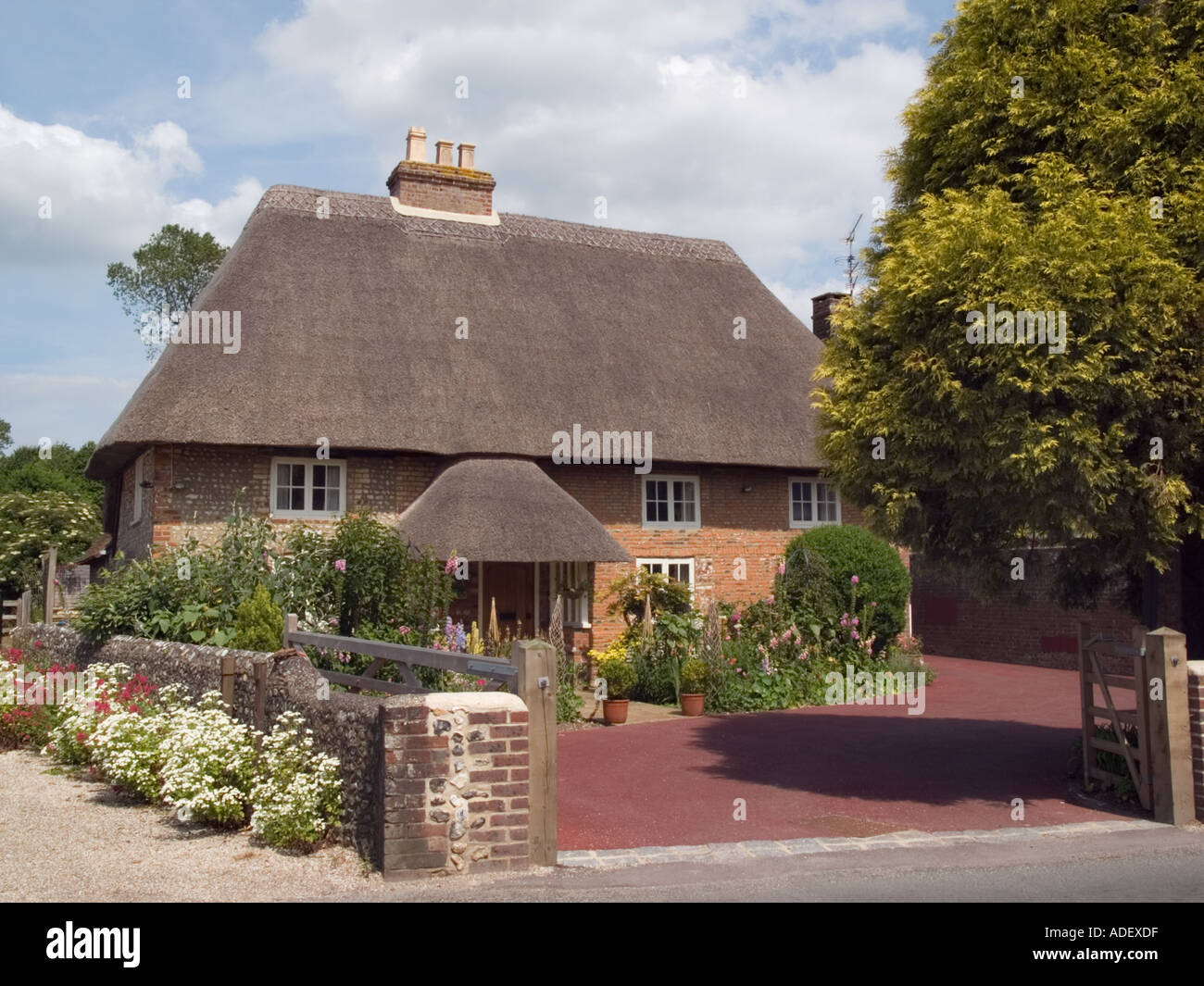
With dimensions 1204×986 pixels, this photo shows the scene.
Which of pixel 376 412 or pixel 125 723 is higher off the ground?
Answer: pixel 376 412

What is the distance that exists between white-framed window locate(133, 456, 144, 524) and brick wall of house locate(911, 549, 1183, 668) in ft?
46.8

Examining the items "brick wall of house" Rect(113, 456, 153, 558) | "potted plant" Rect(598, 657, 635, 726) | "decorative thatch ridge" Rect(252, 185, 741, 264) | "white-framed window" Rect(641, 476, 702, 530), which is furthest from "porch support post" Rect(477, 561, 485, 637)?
"decorative thatch ridge" Rect(252, 185, 741, 264)

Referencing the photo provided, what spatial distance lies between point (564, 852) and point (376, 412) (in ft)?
34.8

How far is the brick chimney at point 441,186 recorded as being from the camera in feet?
68.5

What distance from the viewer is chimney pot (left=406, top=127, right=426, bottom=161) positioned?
68.5 feet

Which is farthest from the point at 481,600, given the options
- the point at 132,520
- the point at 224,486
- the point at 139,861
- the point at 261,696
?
the point at 139,861

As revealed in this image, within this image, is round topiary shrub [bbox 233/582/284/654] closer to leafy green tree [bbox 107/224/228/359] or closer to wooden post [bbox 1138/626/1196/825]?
wooden post [bbox 1138/626/1196/825]

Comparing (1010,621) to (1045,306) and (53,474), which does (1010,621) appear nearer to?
(1045,306)

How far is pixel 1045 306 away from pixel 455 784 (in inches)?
220

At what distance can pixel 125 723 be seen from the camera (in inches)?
353

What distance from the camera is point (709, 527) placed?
18766 millimetres

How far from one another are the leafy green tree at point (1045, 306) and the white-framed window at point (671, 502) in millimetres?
8884

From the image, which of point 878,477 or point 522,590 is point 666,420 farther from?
point 878,477
